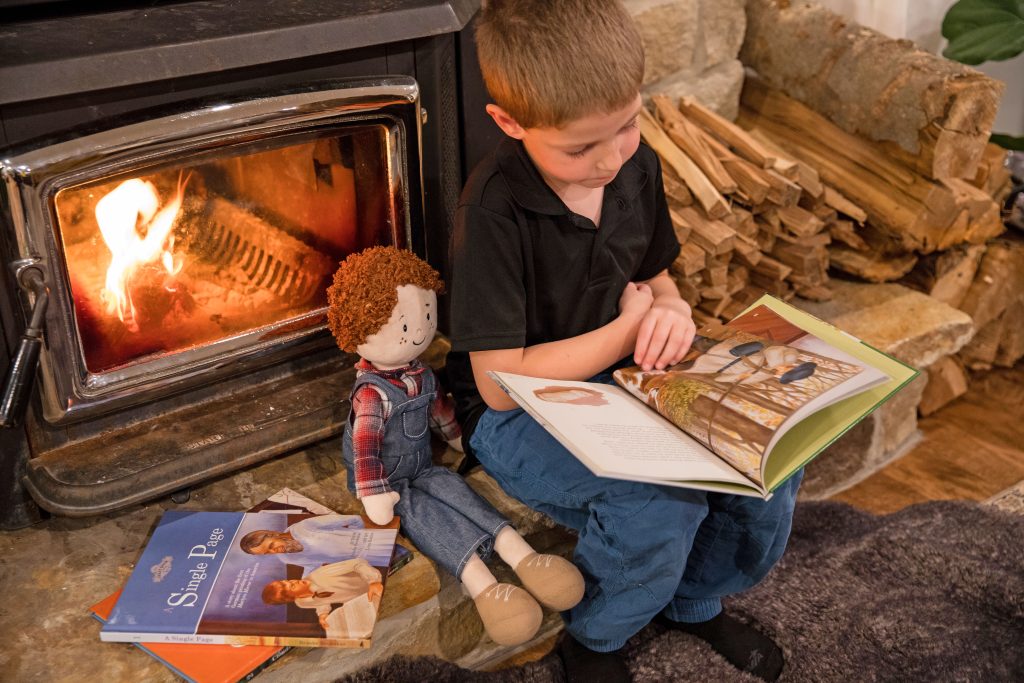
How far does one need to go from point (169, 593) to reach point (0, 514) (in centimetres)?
28

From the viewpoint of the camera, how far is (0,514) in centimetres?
126

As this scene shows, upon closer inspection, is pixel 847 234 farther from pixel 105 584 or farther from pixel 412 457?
pixel 105 584

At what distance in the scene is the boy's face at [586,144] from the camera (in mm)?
1102

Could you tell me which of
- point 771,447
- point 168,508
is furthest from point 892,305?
point 168,508

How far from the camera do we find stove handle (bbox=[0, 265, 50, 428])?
3.62 feet

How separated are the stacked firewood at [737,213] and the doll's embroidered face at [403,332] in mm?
564

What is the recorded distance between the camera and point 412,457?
130 cm

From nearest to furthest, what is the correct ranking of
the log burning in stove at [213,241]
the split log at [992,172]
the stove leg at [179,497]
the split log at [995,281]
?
the log burning in stove at [213,241], the stove leg at [179,497], the split log at [992,172], the split log at [995,281]

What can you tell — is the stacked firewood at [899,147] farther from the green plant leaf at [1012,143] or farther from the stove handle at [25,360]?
the stove handle at [25,360]

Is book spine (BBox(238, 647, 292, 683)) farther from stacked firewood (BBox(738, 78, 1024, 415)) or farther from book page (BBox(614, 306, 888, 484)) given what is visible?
stacked firewood (BBox(738, 78, 1024, 415))

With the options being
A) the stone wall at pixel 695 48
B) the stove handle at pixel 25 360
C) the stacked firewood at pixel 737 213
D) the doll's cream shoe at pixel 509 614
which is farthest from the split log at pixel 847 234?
the stove handle at pixel 25 360

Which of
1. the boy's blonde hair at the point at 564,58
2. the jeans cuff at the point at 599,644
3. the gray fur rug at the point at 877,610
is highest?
the boy's blonde hair at the point at 564,58

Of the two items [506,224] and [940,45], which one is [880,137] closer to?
[940,45]

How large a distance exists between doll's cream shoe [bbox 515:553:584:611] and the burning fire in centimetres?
63
